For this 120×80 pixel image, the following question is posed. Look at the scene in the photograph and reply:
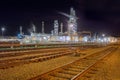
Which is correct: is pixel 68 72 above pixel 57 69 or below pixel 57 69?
below

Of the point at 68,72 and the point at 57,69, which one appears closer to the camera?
the point at 68,72

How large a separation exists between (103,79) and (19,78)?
4.59m

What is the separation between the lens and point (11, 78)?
37.5 feet

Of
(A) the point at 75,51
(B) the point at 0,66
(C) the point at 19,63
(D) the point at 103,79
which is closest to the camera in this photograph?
(D) the point at 103,79

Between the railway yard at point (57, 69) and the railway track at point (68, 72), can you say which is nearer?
the railway track at point (68, 72)

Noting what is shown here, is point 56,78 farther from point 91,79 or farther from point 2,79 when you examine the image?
point 2,79

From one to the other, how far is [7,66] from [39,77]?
5.66 metres

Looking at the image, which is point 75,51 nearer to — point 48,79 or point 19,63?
point 19,63

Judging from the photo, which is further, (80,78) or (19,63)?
(19,63)

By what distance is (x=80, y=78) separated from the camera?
11.4m

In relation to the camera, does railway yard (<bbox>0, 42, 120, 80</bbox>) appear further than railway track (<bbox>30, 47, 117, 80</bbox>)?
Yes

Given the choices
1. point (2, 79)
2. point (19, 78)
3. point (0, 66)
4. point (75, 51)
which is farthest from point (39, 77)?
point (75, 51)

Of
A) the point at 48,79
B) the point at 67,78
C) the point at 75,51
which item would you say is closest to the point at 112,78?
the point at 67,78

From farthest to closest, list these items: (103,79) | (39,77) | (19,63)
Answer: (19,63) < (103,79) < (39,77)
